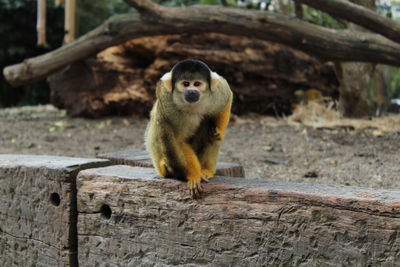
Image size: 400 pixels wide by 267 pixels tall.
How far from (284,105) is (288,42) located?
1.67 m

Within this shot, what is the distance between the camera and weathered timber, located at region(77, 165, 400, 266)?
176 centimetres

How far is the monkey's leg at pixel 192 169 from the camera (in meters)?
2.14

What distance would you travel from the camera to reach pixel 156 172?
2.46 m

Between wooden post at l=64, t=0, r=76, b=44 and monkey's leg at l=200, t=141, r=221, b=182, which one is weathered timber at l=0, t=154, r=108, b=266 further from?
wooden post at l=64, t=0, r=76, b=44

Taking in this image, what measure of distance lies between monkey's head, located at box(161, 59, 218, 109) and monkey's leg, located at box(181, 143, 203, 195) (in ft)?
0.73

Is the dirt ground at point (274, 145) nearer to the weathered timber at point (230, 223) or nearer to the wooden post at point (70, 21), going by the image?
the wooden post at point (70, 21)

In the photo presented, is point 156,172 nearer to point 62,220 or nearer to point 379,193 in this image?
point 62,220

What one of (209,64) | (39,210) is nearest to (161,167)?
(39,210)

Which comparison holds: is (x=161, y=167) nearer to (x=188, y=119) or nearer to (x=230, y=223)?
(x=188, y=119)

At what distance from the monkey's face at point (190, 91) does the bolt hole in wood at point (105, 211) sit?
64 cm

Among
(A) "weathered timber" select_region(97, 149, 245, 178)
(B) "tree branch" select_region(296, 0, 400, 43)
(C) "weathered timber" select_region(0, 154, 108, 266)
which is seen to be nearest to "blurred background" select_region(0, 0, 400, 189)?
(B) "tree branch" select_region(296, 0, 400, 43)

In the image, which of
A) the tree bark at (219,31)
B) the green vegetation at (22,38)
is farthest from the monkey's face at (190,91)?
the green vegetation at (22,38)

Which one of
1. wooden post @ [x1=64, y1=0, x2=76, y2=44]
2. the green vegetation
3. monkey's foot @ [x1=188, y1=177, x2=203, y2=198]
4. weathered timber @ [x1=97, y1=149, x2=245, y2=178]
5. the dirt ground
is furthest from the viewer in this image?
the green vegetation

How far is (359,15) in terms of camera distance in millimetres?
4219
